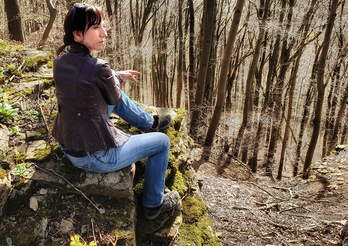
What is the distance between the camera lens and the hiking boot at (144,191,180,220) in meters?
2.22

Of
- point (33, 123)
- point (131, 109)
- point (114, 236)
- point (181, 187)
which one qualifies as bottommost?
point (181, 187)

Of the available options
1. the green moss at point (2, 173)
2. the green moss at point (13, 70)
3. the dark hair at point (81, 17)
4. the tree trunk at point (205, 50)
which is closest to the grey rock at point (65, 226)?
the green moss at point (2, 173)

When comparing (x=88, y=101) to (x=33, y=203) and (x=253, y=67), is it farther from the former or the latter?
(x=253, y=67)

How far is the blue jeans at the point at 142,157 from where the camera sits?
190 centimetres

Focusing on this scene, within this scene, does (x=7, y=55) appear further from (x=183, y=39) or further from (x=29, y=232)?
(x=183, y=39)

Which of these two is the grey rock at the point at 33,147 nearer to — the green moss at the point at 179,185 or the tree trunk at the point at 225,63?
the green moss at the point at 179,185

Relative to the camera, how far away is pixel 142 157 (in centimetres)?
210

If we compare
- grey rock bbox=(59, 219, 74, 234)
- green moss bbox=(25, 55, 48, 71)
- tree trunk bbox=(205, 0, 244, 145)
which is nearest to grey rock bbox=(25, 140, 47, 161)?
grey rock bbox=(59, 219, 74, 234)

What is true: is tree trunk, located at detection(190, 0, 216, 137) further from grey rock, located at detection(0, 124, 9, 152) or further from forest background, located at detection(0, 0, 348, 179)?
grey rock, located at detection(0, 124, 9, 152)

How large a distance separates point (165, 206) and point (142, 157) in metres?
0.59

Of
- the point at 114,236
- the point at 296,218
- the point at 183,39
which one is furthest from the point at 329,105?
the point at 114,236

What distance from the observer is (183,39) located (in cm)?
1312

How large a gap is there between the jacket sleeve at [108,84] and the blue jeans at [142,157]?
1.42ft

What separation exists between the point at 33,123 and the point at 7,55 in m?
1.78
